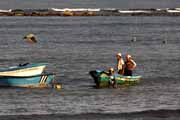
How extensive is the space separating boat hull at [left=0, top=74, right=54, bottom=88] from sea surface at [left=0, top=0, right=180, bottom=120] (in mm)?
589

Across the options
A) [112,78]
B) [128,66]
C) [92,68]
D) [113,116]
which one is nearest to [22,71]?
[112,78]

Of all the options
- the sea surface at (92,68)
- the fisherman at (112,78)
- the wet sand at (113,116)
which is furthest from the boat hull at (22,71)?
the wet sand at (113,116)

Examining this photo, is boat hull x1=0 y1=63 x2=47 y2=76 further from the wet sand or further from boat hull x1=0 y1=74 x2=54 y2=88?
the wet sand

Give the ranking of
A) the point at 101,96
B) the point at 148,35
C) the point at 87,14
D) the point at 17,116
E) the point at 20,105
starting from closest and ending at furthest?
the point at 17,116
the point at 20,105
the point at 101,96
the point at 148,35
the point at 87,14

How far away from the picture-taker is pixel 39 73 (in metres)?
59.0

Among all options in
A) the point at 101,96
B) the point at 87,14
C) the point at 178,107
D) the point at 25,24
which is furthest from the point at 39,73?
the point at 87,14

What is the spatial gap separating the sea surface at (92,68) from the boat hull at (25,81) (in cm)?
59

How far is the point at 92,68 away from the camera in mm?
74375

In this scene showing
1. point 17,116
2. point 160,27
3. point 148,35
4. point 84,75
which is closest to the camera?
point 17,116

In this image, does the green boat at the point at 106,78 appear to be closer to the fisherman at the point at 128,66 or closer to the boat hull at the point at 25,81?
the fisherman at the point at 128,66

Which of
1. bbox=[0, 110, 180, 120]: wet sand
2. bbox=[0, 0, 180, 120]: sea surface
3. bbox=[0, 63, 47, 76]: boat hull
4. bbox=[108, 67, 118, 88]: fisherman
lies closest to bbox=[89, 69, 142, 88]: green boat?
bbox=[108, 67, 118, 88]: fisherman

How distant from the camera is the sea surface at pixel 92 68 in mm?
48188

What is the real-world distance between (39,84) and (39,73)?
3.42 ft

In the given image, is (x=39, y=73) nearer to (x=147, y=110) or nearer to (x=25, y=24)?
(x=147, y=110)
